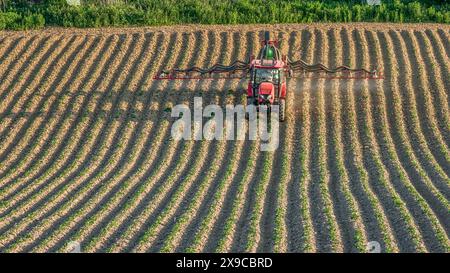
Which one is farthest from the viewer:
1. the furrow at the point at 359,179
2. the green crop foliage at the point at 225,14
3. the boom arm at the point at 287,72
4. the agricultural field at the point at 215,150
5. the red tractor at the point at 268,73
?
the green crop foliage at the point at 225,14

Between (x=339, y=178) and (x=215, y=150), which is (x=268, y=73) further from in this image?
(x=339, y=178)

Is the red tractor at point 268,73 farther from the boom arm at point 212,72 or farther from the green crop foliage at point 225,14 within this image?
the green crop foliage at point 225,14

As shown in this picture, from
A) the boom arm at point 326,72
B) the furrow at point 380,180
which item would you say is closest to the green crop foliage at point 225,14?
the furrow at point 380,180

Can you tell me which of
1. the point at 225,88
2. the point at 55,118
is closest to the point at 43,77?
the point at 55,118

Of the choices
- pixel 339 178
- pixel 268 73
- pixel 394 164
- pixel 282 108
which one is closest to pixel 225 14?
pixel 268 73

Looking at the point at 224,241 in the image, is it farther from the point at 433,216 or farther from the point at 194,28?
the point at 194,28

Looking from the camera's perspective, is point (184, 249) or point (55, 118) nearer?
point (184, 249)
